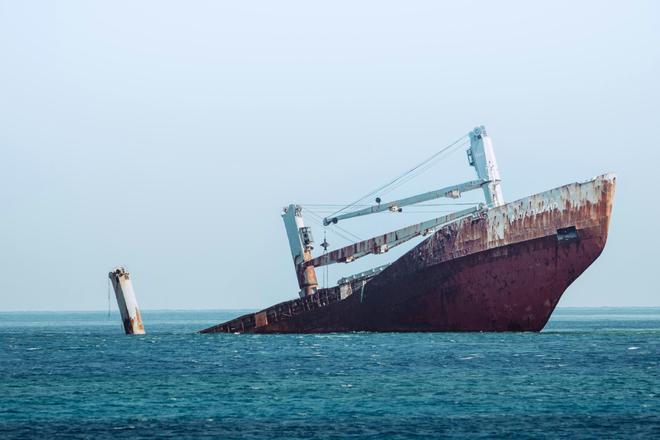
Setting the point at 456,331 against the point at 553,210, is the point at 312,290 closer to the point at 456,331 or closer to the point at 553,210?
the point at 456,331

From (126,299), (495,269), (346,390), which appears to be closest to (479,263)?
(495,269)

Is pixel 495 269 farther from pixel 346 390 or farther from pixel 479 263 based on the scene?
pixel 346 390

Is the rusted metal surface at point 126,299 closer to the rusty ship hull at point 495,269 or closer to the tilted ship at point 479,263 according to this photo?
the tilted ship at point 479,263

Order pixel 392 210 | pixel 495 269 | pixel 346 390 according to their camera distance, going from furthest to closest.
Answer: pixel 392 210
pixel 495 269
pixel 346 390

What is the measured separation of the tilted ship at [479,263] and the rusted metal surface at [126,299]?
36.2 feet

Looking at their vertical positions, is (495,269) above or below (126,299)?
below

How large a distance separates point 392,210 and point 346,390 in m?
23.8

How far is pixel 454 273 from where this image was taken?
4972 cm

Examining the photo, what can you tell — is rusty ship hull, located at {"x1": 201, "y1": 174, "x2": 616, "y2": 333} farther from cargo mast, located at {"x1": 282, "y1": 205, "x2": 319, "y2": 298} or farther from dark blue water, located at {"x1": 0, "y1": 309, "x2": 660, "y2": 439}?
cargo mast, located at {"x1": 282, "y1": 205, "x2": 319, "y2": 298}

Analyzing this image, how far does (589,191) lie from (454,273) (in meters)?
7.19

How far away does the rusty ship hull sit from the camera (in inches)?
1834

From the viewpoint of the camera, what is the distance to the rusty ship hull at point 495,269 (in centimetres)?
4659

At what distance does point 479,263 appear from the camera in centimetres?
4894

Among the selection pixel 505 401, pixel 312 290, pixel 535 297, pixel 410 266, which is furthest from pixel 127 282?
pixel 505 401
